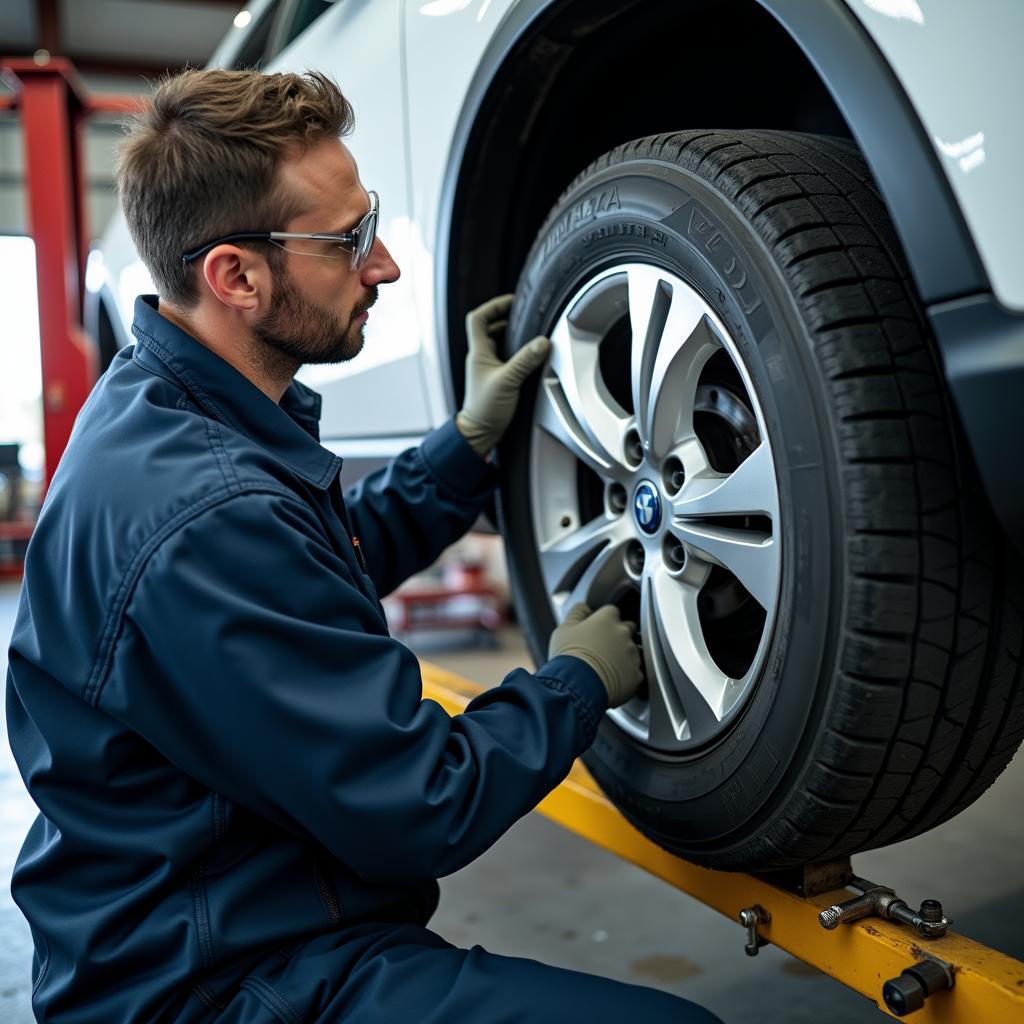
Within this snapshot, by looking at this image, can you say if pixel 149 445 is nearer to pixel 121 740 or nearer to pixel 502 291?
pixel 121 740

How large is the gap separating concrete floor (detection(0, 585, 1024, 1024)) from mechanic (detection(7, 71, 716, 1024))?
1.82 ft

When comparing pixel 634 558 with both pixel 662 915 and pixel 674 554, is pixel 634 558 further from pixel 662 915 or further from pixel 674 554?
pixel 662 915

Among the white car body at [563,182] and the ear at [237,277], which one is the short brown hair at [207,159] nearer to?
the ear at [237,277]

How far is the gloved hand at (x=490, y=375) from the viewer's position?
52.4 inches

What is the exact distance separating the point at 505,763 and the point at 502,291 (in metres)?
0.79

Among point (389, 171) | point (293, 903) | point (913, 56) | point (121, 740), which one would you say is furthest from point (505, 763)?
point (389, 171)

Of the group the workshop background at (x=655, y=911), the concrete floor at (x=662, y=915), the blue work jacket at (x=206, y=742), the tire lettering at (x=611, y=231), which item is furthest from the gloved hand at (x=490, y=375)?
the concrete floor at (x=662, y=915)

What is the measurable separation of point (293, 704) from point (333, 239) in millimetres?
527

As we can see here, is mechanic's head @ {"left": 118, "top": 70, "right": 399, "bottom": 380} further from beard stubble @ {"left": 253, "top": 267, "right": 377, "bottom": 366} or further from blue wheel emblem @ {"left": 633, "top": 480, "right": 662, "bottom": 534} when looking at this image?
blue wheel emblem @ {"left": 633, "top": 480, "right": 662, "bottom": 534}

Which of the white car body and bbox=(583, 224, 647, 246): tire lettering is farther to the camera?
bbox=(583, 224, 647, 246): tire lettering

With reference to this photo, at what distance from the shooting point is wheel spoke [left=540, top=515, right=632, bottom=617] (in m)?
1.23

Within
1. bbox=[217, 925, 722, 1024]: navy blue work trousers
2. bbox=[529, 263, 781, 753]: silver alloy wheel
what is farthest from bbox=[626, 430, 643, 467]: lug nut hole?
bbox=[217, 925, 722, 1024]: navy blue work trousers

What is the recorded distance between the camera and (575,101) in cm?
142

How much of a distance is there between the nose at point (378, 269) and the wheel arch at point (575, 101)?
0.26m
